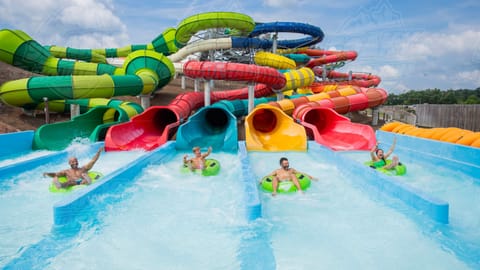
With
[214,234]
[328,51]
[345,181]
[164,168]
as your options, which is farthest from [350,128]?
[328,51]

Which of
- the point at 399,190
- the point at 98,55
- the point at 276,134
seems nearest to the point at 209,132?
the point at 276,134

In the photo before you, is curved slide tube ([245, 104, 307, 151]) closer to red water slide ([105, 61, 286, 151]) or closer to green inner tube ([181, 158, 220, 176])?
red water slide ([105, 61, 286, 151])

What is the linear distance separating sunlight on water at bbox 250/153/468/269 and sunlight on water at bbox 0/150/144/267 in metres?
2.30

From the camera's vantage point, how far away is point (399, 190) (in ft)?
11.6

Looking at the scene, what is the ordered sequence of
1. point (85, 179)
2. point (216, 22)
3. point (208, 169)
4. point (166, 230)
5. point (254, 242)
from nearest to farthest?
point (254, 242)
point (166, 230)
point (85, 179)
point (208, 169)
point (216, 22)

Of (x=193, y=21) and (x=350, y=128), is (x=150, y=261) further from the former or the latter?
(x=193, y=21)

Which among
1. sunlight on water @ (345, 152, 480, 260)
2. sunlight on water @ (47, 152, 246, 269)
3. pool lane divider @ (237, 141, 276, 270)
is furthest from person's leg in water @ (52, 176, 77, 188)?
sunlight on water @ (345, 152, 480, 260)

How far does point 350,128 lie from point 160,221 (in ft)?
20.9

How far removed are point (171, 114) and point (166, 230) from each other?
6.83 metres

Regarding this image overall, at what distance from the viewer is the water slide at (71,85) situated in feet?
24.3

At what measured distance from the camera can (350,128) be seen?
817cm

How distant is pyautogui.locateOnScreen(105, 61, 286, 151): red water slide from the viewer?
7.08 meters

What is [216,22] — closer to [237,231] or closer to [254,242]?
[237,231]

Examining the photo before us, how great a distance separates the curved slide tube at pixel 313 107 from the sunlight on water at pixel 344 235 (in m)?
3.30
